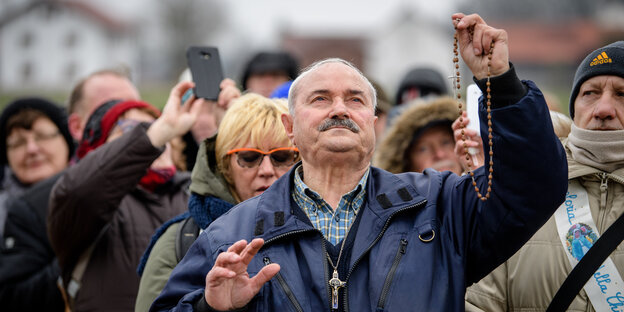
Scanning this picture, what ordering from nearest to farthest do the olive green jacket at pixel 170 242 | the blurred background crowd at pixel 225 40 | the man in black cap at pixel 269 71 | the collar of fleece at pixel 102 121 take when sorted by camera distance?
the olive green jacket at pixel 170 242
the collar of fleece at pixel 102 121
the man in black cap at pixel 269 71
the blurred background crowd at pixel 225 40

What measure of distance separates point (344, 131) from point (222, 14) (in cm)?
5375

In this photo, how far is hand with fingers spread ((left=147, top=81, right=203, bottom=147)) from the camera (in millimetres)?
3871

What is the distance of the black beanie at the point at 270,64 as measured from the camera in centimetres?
646

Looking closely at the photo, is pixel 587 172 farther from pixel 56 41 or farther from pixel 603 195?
pixel 56 41

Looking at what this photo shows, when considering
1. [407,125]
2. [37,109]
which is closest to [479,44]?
[407,125]

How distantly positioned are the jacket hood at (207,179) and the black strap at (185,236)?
0.54ft

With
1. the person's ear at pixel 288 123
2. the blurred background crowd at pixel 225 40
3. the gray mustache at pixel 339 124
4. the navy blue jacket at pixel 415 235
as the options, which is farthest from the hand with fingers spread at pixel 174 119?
the blurred background crowd at pixel 225 40

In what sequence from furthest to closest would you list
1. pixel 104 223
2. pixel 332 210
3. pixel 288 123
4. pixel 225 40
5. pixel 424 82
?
1. pixel 225 40
2. pixel 424 82
3. pixel 104 223
4. pixel 288 123
5. pixel 332 210

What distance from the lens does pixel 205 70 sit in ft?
13.5

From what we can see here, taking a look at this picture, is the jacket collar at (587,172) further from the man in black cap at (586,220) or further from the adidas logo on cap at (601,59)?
the adidas logo on cap at (601,59)

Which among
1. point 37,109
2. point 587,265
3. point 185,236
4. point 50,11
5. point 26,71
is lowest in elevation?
point 26,71

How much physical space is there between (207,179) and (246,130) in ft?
1.12

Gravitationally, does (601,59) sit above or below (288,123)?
above

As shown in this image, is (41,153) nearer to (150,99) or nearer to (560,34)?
(150,99)
